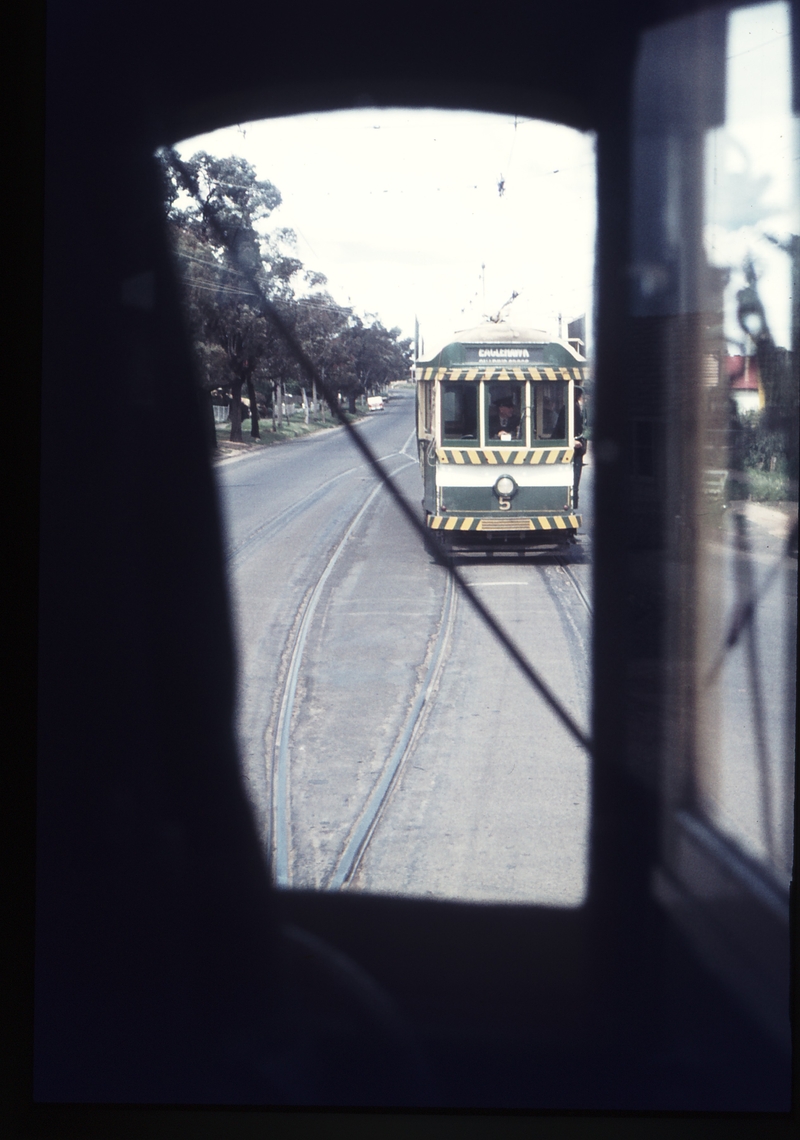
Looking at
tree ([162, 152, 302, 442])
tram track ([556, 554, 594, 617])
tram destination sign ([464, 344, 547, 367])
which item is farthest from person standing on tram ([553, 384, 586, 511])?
tree ([162, 152, 302, 442])

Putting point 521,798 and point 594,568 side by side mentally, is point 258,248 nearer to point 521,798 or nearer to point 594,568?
point 594,568

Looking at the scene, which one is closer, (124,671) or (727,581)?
(124,671)

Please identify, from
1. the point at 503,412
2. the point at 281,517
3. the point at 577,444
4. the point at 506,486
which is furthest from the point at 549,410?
the point at 281,517

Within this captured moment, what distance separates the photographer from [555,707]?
10.2 feet

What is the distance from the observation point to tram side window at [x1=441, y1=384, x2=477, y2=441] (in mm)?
3848

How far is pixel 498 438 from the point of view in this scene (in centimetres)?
398

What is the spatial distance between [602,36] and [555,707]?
188cm

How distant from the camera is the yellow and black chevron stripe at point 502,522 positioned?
3.49m

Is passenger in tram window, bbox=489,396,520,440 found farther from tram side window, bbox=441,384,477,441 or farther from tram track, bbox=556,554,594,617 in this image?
tram track, bbox=556,554,594,617

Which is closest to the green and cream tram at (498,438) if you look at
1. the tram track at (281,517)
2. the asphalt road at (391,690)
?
the asphalt road at (391,690)

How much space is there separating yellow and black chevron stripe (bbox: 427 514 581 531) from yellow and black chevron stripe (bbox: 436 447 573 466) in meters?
0.21

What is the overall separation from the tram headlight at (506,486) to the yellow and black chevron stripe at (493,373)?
0.40m

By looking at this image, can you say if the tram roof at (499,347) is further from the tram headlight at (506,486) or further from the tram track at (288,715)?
the tram track at (288,715)

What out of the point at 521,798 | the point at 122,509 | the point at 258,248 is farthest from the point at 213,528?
the point at 521,798
